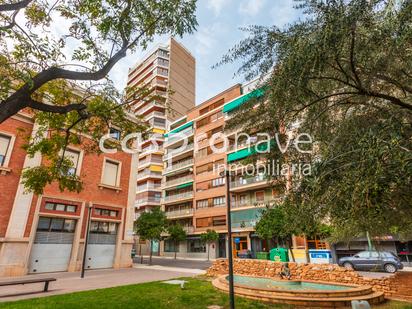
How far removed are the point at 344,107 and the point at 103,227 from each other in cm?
1771

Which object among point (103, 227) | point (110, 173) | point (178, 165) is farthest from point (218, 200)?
point (103, 227)

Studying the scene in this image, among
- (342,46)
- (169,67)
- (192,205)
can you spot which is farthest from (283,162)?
(169,67)

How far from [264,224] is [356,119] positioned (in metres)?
18.5

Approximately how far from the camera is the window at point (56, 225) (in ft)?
52.6

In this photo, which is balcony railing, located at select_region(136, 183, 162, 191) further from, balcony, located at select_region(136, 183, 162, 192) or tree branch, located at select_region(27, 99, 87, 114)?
tree branch, located at select_region(27, 99, 87, 114)

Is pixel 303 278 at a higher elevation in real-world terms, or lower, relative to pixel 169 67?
lower

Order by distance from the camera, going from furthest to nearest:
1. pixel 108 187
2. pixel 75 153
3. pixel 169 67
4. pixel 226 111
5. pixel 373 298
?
pixel 169 67, pixel 226 111, pixel 108 187, pixel 75 153, pixel 373 298

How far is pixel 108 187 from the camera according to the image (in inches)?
779

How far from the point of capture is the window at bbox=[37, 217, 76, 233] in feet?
52.6

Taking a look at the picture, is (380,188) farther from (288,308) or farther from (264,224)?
(264,224)

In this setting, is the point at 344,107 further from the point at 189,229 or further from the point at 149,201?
the point at 149,201

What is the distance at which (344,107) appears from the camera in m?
6.78

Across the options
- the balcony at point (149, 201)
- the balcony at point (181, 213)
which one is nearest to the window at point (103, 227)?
the balcony at point (181, 213)

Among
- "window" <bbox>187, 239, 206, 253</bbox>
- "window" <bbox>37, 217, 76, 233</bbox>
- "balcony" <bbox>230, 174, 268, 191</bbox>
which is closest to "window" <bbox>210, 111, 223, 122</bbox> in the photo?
"balcony" <bbox>230, 174, 268, 191</bbox>
